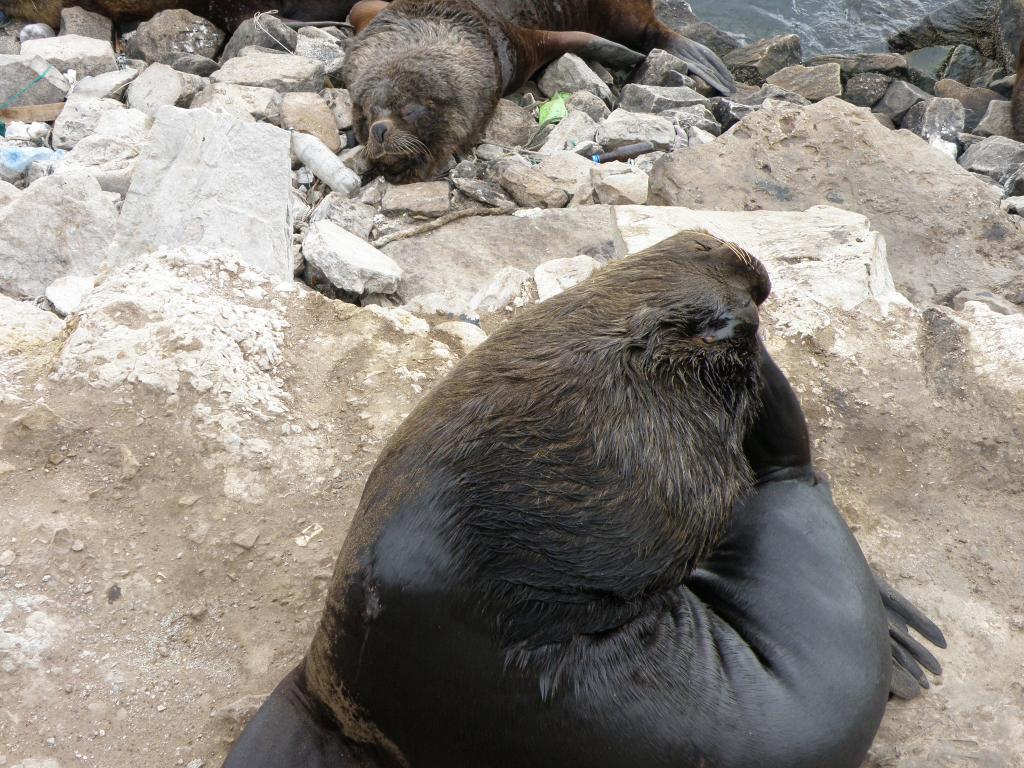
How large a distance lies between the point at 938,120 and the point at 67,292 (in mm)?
7543

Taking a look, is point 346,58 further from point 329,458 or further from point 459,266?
point 329,458

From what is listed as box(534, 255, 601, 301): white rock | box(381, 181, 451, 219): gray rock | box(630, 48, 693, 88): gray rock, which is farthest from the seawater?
box(534, 255, 601, 301): white rock

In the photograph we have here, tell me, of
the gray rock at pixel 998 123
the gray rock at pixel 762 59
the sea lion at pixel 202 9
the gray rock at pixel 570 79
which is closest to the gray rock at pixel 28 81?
the sea lion at pixel 202 9

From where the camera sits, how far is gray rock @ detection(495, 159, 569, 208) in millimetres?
5918

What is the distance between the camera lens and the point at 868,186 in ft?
16.5

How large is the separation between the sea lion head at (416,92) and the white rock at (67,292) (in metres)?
2.47

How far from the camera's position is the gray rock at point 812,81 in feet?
30.5

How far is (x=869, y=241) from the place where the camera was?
151 inches

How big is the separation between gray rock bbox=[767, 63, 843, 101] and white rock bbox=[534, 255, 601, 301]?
6097 mm

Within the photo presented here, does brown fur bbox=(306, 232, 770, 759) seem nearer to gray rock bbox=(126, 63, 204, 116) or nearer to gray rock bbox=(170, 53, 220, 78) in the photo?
gray rock bbox=(126, 63, 204, 116)

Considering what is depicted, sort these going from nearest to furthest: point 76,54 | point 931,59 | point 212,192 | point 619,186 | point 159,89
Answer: point 212,192 < point 619,186 < point 159,89 < point 76,54 < point 931,59

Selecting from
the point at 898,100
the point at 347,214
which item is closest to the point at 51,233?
the point at 347,214

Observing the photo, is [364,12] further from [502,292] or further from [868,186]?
[502,292]

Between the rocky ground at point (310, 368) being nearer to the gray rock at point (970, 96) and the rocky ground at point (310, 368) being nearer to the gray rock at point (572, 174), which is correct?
the gray rock at point (572, 174)
